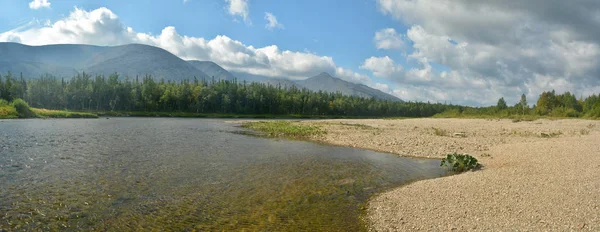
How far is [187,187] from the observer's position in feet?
53.6

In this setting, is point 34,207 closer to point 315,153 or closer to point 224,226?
point 224,226

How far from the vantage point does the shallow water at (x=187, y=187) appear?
11.6 meters

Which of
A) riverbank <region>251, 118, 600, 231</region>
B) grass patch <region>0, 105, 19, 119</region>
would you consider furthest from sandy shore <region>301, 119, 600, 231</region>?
grass patch <region>0, 105, 19, 119</region>

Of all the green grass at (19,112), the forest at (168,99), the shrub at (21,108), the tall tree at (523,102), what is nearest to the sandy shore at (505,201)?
the green grass at (19,112)

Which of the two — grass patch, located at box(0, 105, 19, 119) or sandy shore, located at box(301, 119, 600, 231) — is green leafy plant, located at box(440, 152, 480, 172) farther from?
grass patch, located at box(0, 105, 19, 119)

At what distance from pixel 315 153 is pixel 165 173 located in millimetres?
14226

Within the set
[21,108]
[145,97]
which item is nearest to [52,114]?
[21,108]

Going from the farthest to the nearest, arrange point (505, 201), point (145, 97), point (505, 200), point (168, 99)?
point (168, 99) < point (145, 97) < point (505, 200) < point (505, 201)

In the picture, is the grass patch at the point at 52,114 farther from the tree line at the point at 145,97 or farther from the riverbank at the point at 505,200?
the riverbank at the point at 505,200

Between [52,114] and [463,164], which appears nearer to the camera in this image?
[463,164]

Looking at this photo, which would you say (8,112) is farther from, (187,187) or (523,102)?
(523,102)

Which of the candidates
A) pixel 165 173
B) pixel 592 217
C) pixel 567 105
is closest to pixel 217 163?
pixel 165 173

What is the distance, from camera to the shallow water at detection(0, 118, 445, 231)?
38.1 ft

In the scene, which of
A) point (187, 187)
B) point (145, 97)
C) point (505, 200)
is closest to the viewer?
point (505, 200)
